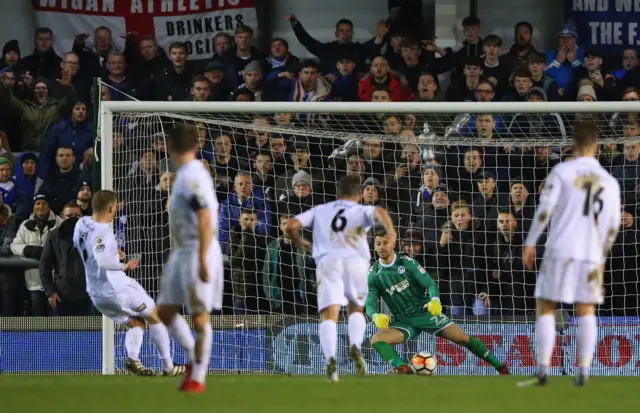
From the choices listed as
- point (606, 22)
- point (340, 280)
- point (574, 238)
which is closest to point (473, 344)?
point (340, 280)

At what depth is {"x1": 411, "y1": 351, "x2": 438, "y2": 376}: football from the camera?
497 inches

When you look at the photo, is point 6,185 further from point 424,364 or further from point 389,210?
point 424,364

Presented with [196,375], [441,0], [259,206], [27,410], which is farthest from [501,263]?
[27,410]

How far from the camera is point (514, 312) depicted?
14.2 meters

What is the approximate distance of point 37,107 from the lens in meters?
17.3

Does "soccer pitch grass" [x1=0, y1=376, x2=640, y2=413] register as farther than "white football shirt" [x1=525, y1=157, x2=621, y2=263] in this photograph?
No

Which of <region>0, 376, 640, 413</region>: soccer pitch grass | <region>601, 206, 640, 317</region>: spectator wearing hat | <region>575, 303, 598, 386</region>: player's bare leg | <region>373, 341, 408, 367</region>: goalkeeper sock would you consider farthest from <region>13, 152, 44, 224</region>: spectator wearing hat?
<region>575, 303, 598, 386</region>: player's bare leg

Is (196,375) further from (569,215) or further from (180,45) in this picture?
(180,45)

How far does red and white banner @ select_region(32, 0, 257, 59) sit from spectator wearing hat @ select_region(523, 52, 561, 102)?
471cm

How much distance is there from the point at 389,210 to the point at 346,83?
282cm

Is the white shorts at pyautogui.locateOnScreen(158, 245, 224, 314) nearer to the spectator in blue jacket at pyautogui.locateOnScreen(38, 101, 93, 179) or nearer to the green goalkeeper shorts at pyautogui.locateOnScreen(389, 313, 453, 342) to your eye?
the green goalkeeper shorts at pyautogui.locateOnScreen(389, 313, 453, 342)

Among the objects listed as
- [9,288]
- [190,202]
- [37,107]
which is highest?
[37,107]

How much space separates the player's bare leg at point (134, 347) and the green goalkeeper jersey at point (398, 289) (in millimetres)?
2542

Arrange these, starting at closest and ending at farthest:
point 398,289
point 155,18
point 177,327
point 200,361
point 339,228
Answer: point 200,361 < point 177,327 < point 339,228 < point 398,289 < point 155,18
